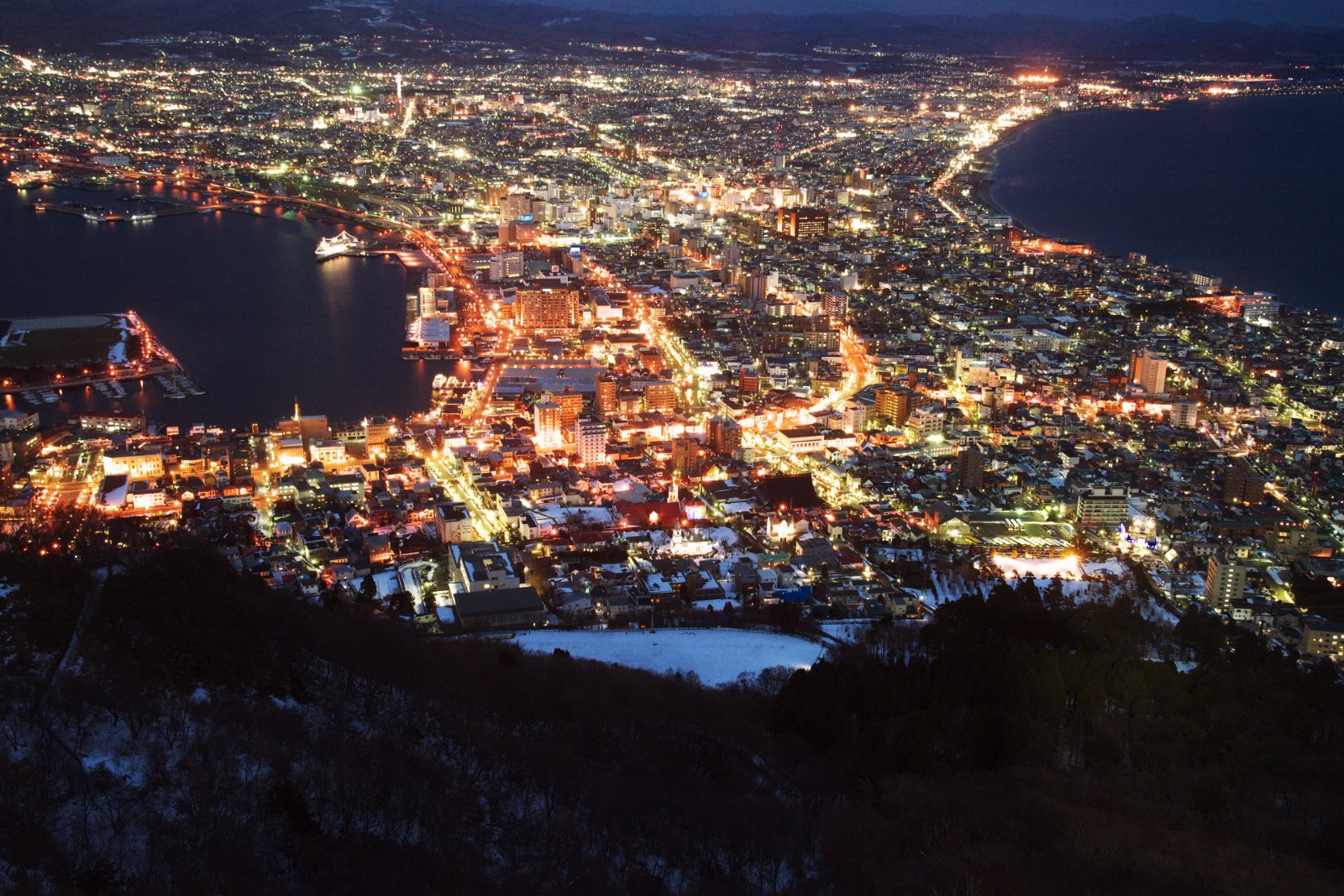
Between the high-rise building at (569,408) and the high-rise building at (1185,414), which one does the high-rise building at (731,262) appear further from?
the high-rise building at (1185,414)

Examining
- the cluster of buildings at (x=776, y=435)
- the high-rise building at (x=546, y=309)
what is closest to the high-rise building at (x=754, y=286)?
the cluster of buildings at (x=776, y=435)

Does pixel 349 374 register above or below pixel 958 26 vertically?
below

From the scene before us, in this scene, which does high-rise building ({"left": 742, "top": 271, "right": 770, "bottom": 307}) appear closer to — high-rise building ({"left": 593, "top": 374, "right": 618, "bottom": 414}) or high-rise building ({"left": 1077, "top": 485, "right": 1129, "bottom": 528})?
high-rise building ({"left": 593, "top": 374, "right": 618, "bottom": 414})

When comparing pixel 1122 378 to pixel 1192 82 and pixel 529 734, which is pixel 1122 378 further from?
pixel 1192 82

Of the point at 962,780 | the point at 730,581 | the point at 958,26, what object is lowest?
the point at 730,581

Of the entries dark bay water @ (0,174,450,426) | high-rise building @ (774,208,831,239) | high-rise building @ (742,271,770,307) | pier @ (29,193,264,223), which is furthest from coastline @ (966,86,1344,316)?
pier @ (29,193,264,223)

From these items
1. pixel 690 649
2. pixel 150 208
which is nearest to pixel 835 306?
pixel 690 649

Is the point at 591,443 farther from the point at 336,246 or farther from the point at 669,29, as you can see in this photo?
the point at 669,29

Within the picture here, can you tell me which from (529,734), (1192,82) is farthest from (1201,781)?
(1192,82)
